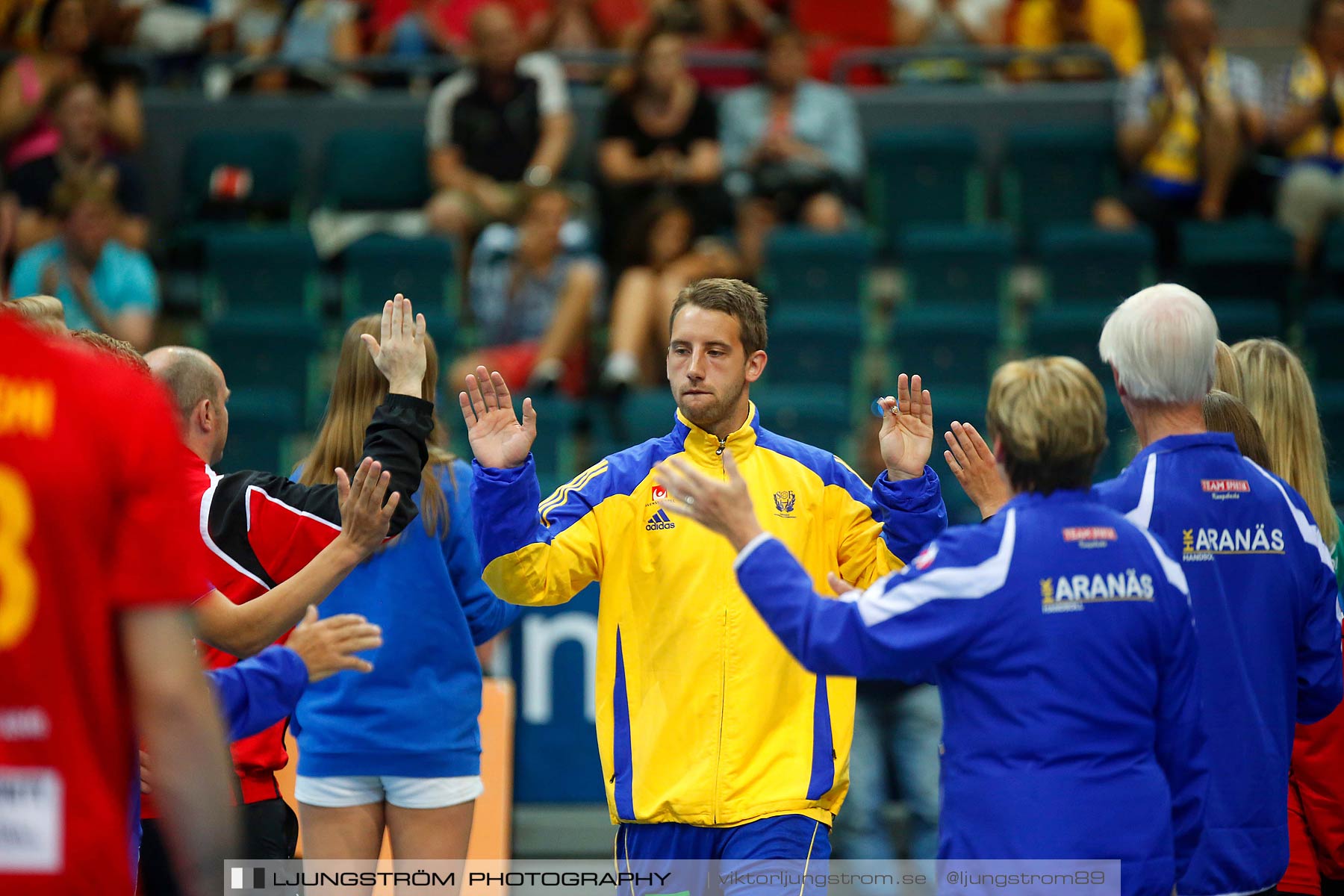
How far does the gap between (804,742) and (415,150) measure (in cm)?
767

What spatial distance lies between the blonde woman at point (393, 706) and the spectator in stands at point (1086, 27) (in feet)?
A: 27.4

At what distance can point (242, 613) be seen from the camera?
3359 millimetres

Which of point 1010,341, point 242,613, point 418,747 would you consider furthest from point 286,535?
point 1010,341

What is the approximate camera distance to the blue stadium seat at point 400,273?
9.67 meters

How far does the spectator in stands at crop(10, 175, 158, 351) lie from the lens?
8.16m

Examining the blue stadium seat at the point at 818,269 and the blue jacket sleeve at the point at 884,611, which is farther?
the blue stadium seat at the point at 818,269

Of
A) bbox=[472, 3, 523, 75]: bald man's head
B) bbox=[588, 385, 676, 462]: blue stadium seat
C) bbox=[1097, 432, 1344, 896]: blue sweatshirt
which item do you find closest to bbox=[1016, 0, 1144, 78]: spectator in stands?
bbox=[472, 3, 523, 75]: bald man's head

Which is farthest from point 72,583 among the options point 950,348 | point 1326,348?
point 1326,348

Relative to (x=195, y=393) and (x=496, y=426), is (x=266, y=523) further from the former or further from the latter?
(x=496, y=426)

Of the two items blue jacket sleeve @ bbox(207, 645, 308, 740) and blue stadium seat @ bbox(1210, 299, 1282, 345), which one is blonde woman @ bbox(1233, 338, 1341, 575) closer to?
blue jacket sleeve @ bbox(207, 645, 308, 740)

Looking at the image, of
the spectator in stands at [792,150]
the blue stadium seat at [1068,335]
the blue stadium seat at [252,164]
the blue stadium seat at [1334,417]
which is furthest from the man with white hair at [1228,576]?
the blue stadium seat at [252,164]

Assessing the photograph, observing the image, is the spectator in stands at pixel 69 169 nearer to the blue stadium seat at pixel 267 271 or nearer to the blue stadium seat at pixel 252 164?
the blue stadium seat at pixel 267 271

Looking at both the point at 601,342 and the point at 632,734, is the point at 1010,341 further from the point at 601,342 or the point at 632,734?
the point at 632,734

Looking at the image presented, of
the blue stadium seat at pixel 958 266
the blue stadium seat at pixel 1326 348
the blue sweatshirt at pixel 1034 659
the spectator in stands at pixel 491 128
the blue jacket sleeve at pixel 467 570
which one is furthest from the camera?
the spectator in stands at pixel 491 128
